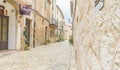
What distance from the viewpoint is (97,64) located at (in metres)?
2.02

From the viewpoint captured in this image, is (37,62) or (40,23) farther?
(40,23)

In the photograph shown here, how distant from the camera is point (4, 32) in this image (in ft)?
43.3

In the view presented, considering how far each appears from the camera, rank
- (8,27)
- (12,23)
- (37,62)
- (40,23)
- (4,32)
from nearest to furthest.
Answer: (37,62) < (4,32) < (8,27) < (12,23) < (40,23)

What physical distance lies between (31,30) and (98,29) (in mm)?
16026

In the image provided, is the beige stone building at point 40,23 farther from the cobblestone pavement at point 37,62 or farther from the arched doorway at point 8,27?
the cobblestone pavement at point 37,62

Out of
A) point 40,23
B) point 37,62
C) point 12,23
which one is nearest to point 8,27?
point 12,23

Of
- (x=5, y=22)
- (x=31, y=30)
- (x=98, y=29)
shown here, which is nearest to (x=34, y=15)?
(x=31, y=30)

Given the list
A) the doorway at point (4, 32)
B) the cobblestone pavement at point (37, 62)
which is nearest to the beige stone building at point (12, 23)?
the doorway at point (4, 32)

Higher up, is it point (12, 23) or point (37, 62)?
point (12, 23)

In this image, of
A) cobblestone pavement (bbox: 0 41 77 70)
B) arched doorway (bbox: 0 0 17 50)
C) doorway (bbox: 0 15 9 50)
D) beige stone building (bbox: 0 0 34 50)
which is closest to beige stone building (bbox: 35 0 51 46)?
beige stone building (bbox: 0 0 34 50)

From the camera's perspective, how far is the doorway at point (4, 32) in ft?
41.7

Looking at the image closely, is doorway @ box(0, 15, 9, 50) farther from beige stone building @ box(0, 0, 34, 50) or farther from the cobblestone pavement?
the cobblestone pavement

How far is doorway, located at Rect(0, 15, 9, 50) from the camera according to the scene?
12695 mm

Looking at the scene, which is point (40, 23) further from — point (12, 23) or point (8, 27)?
point (8, 27)
